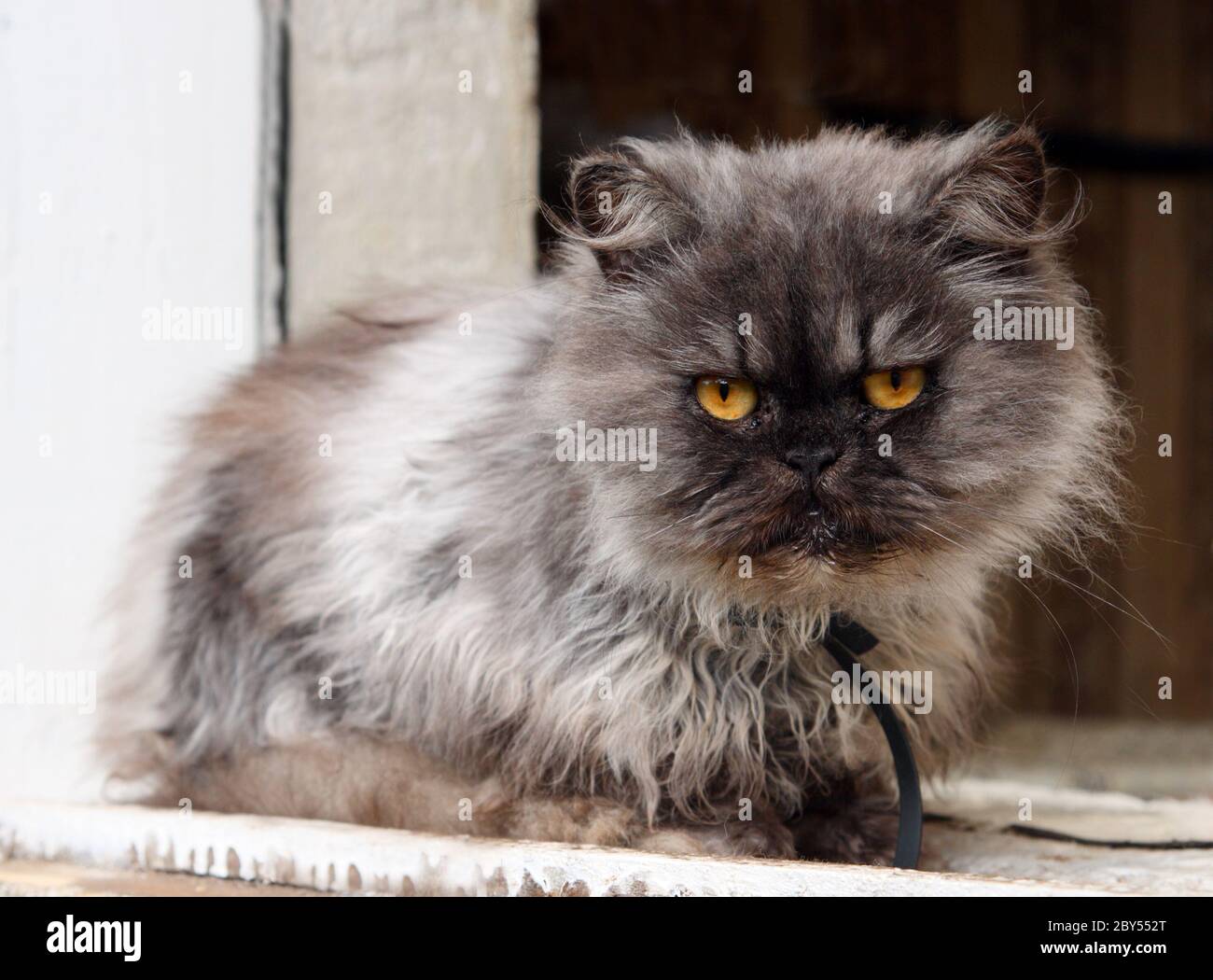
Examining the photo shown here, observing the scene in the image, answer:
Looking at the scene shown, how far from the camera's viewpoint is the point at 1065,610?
5.04 meters

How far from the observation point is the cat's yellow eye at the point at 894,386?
1.55 metres

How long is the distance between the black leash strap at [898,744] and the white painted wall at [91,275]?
1360 millimetres

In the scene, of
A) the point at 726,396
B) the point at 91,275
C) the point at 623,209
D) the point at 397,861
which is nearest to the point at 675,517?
the point at 726,396

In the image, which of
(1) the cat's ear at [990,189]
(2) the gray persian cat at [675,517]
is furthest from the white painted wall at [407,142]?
(1) the cat's ear at [990,189]

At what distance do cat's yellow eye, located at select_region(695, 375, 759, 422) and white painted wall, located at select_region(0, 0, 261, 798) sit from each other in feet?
4.14

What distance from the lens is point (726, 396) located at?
158cm

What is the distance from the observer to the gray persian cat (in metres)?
1.55

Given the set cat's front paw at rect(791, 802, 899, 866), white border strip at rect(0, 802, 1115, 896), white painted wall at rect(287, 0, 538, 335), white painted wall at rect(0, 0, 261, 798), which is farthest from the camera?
white painted wall at rect(287, 0, 538, 335)

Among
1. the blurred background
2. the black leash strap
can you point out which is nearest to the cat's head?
Answer: the black leash strap

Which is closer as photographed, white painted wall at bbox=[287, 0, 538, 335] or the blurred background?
the blurred background

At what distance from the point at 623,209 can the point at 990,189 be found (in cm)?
47

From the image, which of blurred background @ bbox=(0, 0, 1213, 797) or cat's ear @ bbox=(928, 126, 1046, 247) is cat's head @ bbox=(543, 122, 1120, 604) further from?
blurred background @ bbox=(0, 0, 1213, 797)

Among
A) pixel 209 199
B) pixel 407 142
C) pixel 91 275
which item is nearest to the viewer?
pixel 91 275

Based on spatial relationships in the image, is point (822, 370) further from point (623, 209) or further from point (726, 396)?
point (623, 209)
